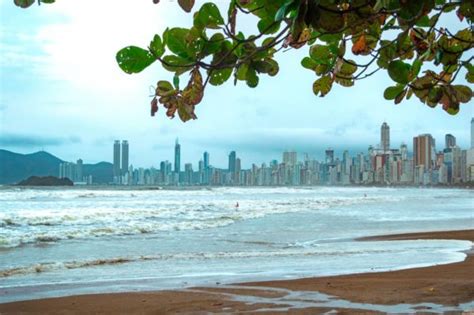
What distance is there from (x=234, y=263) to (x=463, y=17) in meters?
9.41

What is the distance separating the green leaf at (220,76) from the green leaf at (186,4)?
0.88ft

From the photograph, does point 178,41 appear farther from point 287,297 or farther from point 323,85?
point 287,297

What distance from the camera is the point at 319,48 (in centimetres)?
204

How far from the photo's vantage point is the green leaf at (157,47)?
4.69 ft

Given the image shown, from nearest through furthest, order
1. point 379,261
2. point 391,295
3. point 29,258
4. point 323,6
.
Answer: point 323,6, point 391,295, point 379,261, point 29,258

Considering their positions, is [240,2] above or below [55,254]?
above

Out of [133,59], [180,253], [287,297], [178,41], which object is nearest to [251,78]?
[178,41]

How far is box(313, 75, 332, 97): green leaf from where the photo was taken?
6.94 feet

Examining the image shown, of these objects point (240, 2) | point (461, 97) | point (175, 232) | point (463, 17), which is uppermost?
point (463, 17)

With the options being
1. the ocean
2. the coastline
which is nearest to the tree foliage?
the coastline

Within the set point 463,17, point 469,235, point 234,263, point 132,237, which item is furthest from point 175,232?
point 463,17

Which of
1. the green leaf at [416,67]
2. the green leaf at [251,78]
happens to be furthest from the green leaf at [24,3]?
the green leaf at [416,67]

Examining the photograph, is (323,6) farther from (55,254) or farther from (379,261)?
(55,254)

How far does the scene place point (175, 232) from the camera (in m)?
18.5
